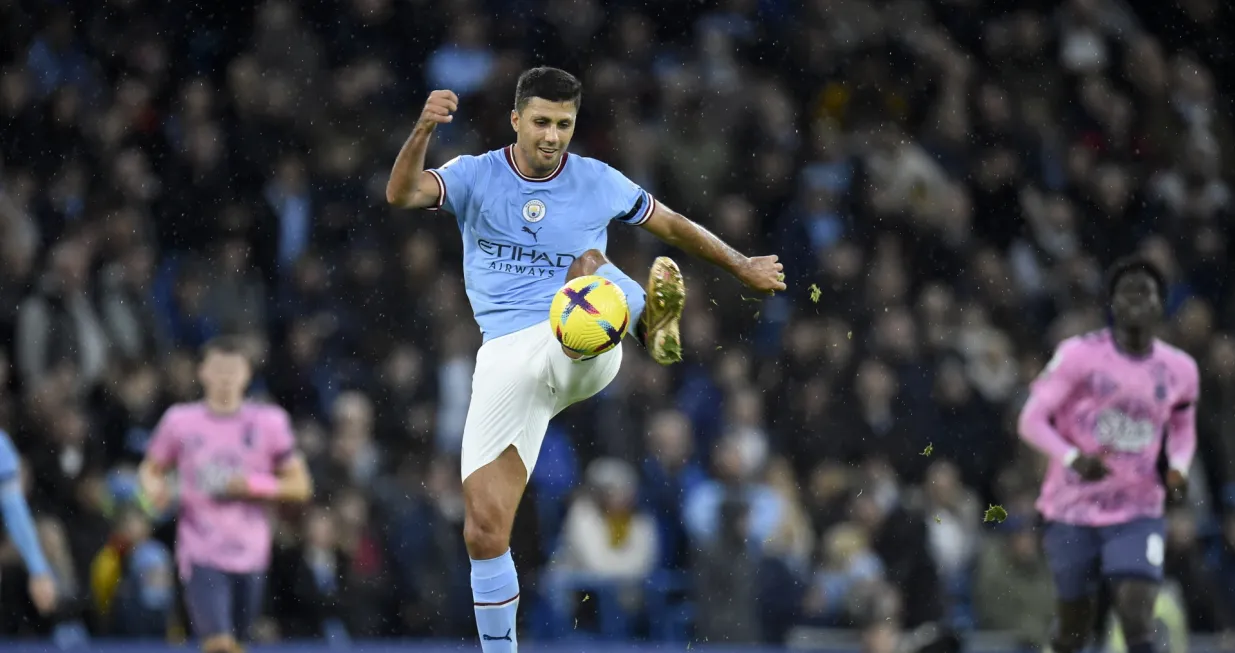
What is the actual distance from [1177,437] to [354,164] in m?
7.04

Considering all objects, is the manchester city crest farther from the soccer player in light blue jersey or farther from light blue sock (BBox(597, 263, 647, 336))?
light blue sock (BBox(597, 263, 647, 336))

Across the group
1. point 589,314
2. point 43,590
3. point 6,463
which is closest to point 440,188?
point 589,314

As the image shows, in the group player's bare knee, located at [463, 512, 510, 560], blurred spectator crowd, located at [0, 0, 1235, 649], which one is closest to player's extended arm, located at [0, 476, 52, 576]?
blurred spectator crowd, located at [0, 0, 1235, 649]

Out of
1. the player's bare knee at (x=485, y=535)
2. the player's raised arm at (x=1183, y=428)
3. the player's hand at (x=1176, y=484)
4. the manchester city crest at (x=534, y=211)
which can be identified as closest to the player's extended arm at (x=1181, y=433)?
the player's raised arm at (x=1183, y=428)

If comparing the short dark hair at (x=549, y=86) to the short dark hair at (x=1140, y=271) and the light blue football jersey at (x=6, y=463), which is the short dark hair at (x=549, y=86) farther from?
the light blue football jersey at (x=6, y=463)

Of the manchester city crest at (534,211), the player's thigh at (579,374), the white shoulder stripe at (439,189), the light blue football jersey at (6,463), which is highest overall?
the white shoulder stripe at (439,189)

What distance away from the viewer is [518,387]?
7.12 m

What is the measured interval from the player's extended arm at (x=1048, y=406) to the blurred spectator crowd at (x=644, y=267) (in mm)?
2632

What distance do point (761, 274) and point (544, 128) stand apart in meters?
1.03

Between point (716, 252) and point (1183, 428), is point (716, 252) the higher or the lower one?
the higher one

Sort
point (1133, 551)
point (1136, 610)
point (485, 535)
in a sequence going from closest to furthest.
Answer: point (485, 535)
point (1136, 610)
point (1133, 551)

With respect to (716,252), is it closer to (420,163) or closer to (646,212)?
(646,212)

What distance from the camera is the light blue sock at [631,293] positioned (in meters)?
7.06

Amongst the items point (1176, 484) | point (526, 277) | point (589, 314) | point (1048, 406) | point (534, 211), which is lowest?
point (1176, 484)
